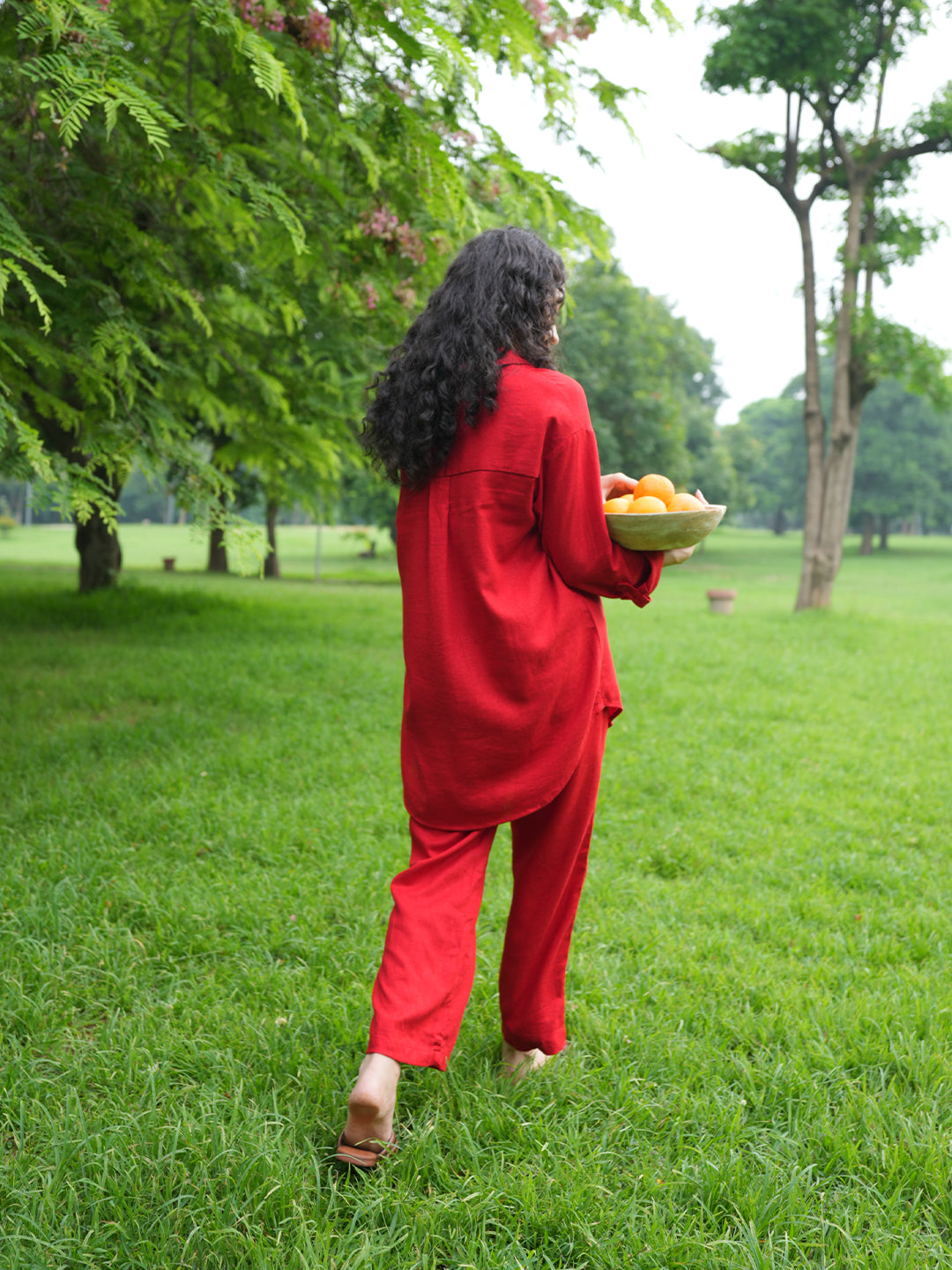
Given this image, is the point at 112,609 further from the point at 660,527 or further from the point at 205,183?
the point at 660,527

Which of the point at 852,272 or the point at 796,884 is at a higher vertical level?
the point at 852,272

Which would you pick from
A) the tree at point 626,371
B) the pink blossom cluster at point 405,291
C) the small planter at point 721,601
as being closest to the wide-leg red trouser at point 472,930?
the pink blossom cluster at point 405,291

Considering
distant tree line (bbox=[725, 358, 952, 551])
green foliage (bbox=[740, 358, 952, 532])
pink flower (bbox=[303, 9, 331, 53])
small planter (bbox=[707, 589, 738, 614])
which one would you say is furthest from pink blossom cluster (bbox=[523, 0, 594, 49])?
green foliage (bbox=[740, 358, 952, 532])

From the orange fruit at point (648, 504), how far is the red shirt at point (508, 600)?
0.11 metres

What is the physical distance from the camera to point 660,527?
211cm

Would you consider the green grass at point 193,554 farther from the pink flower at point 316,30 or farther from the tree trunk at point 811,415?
the pink flower at point 316,30

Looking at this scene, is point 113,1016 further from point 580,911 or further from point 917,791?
point 917,791

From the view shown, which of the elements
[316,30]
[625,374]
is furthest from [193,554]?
[316,30]

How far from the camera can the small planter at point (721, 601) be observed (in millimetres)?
14797

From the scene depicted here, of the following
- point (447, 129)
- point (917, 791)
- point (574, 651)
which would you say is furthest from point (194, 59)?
point (917, 791)

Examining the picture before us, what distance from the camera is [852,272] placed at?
44.6 feet

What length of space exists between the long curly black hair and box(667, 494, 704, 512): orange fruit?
44 centimetres

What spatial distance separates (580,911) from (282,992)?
1278 millimetres

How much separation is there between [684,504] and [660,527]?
189mm
